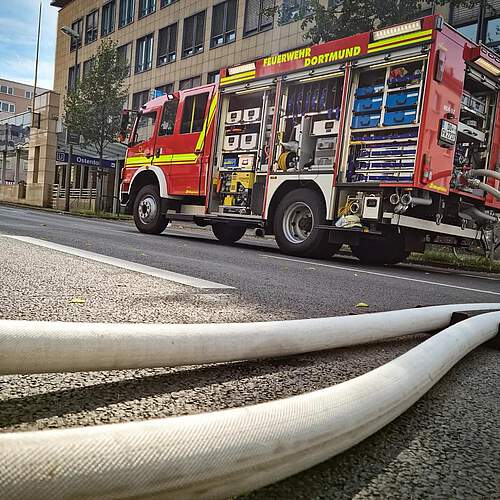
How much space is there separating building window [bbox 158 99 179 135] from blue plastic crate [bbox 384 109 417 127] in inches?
189

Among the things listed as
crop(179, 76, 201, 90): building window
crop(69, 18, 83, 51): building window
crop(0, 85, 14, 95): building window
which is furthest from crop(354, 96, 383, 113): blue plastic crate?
crop(0, 85, 14, 95): building window

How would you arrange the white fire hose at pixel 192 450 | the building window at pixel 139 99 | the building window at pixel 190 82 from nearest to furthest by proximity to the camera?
1. the white fire hose at pixel 192 450
2. the building window at pixel 190 82
3. the building window at pixel 139 99

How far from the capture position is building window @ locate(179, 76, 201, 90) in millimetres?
27597

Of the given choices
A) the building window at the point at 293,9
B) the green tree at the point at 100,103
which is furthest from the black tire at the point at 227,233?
the green tree at the point at 100,103

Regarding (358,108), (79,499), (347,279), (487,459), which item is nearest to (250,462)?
(79,499)

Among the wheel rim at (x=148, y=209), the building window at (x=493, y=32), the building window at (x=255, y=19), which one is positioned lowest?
the wheel rim at (x=148, y=209)

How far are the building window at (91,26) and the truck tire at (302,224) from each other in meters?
34.7

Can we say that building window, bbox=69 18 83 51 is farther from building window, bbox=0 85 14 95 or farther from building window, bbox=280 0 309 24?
building window, bbox=0 85 14 95

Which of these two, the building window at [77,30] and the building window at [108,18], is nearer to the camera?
the building window at [108,18]

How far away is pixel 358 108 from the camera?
7773 millimetres

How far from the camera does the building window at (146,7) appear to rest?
31.7 meters

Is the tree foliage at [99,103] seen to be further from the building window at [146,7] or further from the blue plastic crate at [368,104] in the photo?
the blue plastic crate at [368,104]

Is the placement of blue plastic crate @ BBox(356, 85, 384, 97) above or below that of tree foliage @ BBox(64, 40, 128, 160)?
below

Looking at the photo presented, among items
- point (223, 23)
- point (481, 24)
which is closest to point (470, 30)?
point (481, 24)
